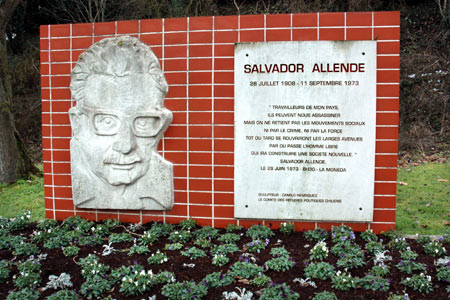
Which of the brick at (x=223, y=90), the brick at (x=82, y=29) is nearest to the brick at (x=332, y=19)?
the brick at (x=223, y=90)

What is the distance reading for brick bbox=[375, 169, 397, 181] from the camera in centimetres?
418

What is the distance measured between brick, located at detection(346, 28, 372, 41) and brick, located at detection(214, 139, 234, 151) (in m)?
1.58

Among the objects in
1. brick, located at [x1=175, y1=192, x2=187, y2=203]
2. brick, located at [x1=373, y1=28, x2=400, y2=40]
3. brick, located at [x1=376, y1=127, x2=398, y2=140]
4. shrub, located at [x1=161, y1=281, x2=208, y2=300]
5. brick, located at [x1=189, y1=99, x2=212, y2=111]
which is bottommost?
shrub, located at [x1=161, y1=281, x2=208, y2=300]

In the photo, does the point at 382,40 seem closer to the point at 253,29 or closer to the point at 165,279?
the point at 253,29

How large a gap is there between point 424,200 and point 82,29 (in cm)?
491

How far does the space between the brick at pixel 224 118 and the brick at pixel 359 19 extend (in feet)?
4.90

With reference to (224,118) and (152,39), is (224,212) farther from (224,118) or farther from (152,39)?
(152,39)

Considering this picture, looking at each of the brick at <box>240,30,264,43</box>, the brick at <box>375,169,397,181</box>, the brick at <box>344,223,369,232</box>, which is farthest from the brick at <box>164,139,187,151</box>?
the brick at <box>375,169,397,181</box>

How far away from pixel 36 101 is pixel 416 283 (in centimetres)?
1200

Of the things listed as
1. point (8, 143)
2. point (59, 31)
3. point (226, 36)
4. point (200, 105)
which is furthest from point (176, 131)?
point (8, 143)

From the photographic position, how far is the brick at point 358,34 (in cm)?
414

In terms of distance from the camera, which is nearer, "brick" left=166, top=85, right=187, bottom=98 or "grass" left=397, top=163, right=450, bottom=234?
"brick" left=166, top=85, right=187, bottom=98

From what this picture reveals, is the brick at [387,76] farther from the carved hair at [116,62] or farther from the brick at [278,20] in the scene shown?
the carved hair at [116,62]

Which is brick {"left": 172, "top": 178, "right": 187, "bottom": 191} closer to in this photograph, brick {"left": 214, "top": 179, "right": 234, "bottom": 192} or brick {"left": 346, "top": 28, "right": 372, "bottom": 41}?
brick {"left": 214, "top": 179, "right": 234, "bottom": 192}
